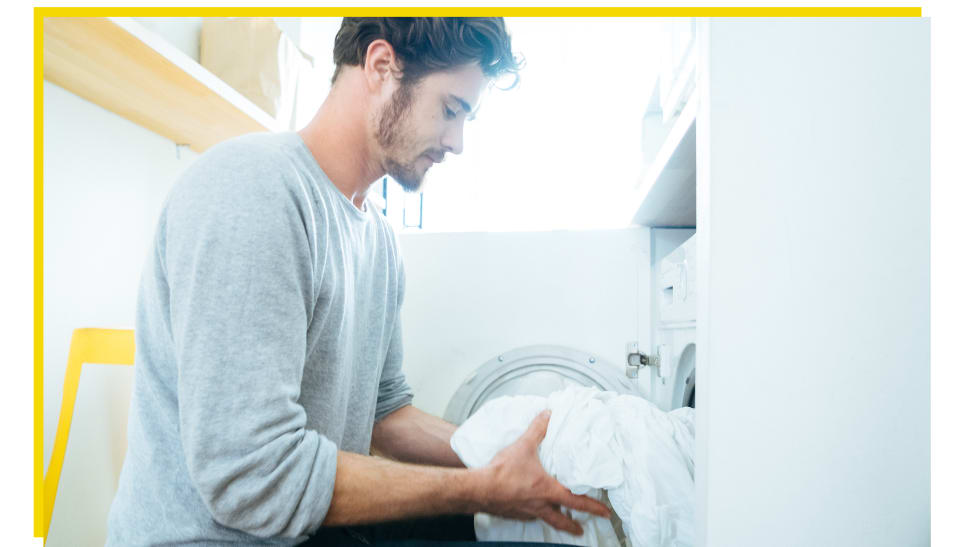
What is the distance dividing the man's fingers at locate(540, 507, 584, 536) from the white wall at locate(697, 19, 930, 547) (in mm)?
503

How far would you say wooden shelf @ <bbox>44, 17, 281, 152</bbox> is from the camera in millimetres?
1081

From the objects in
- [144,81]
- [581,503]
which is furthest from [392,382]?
[144,81]

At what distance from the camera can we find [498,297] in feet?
6.14

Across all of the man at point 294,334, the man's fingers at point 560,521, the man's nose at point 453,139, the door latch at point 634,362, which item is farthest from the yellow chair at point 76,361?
the door latch at point 634,362

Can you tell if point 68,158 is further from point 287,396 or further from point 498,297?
point 498,297

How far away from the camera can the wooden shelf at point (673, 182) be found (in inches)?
32.6

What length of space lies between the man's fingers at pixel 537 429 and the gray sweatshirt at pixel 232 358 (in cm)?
38

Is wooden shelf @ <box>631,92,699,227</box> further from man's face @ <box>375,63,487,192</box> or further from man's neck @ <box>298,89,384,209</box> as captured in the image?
man's neck @ <box>298,89,384,209</box>

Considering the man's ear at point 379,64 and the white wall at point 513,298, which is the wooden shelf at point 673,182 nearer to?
the white wall at point 513,298

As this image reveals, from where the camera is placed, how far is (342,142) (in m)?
1.06

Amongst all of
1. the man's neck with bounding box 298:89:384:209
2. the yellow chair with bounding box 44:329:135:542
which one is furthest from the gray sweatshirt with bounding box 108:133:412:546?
the yellow chair with bounding box 44:329:135:542

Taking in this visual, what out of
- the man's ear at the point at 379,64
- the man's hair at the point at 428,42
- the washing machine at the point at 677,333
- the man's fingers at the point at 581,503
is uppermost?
the man's hair at the point at 428,42
